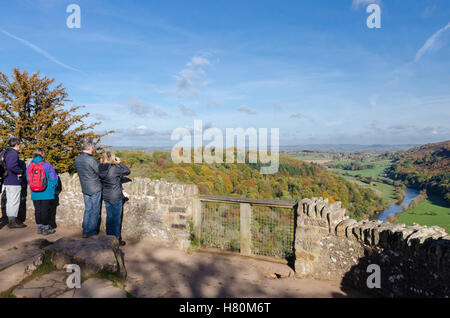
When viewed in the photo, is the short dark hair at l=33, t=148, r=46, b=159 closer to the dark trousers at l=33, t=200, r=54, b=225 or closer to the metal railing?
the dark trousers at l=33, t=200, r=54, b=225

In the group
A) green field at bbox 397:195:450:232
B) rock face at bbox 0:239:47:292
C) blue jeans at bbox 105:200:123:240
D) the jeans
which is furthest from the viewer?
green field at bbox 397:195:450:232

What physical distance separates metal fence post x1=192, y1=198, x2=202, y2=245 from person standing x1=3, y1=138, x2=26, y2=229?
13.1ft

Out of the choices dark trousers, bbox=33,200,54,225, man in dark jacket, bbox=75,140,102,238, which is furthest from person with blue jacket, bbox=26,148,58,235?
man in dark jacket, bbox=75,140,102,238

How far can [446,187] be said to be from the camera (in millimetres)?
15648

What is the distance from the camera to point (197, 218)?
608cm

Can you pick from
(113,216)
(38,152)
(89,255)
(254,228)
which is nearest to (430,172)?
(254,228)

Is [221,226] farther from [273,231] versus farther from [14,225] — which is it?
[14,225]

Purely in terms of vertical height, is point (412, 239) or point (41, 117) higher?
point (41, 117)

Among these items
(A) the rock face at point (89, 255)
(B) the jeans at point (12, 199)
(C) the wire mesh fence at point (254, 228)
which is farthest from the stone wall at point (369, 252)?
(B) the jeans at point (12, 199)

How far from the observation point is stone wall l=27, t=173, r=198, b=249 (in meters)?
6.03

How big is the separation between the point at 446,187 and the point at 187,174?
49.8 feet

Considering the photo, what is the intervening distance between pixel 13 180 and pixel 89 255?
12.7 ft
